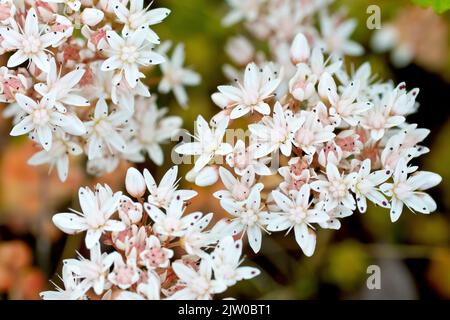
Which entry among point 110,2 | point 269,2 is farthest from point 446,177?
point 110,2

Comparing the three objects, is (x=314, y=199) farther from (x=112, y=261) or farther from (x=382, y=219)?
(x=382, y=219)

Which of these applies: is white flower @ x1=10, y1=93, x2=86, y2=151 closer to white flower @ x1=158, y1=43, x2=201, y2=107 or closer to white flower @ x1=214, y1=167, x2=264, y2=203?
white flower @ x1=214, y1=167, x2=264, y2=203

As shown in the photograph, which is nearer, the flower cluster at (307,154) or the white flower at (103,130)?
the flower cluster at (307,154)

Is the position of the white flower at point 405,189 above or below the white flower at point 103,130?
below

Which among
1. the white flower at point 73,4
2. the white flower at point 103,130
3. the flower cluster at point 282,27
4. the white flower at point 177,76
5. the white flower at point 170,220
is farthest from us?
the flower cluster at point 282,27

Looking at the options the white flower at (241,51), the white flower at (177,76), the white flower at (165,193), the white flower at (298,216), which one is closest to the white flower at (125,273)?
the white flower at (165,193)

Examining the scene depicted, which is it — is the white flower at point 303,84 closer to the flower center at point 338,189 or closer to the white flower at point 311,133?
the white flower at point 311,133
